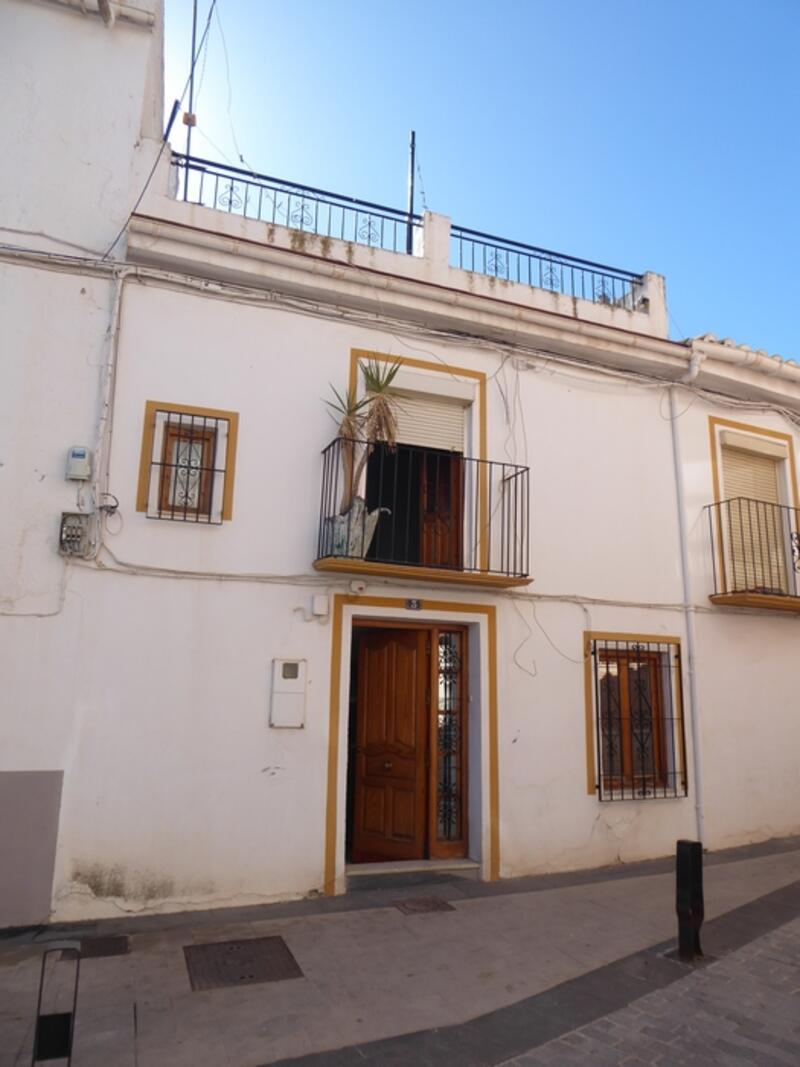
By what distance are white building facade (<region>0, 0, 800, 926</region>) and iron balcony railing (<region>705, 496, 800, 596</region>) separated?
4cm

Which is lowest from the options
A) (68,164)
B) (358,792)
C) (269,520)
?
(358,792)

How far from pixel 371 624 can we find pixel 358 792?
174cm

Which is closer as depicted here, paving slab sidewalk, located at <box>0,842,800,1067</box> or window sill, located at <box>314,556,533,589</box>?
paving slab sidewalk, located at <box>0,842,800,1067</box>

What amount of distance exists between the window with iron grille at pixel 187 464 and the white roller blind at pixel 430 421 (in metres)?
1.61

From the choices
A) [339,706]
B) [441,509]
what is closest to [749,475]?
[441,509]

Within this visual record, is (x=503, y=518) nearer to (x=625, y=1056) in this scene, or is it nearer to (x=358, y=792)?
(x=358, y=792)

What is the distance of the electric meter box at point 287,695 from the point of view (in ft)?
18.9

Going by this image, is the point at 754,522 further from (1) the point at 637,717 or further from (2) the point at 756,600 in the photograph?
(1) the point at 637,717

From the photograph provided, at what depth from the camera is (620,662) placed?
7.34 meters

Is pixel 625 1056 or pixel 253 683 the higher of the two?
pixel 253 683

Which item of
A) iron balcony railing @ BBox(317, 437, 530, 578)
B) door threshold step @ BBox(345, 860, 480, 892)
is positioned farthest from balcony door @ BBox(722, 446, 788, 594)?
door threshold step @ BBox(345, 860, 480, 892)

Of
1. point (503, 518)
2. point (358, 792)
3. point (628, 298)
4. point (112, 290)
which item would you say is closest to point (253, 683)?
point (358, 792)

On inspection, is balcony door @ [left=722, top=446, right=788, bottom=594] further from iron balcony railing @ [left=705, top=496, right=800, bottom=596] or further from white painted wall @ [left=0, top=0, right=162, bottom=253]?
white painted wall @ [left=0, top=0, right=162, bottom=253]

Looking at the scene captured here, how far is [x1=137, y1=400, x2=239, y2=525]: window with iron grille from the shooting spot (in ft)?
18.9
